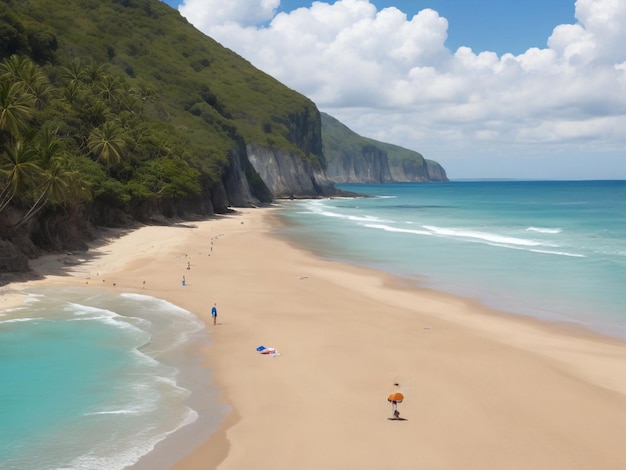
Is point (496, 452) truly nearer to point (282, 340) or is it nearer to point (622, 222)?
point (282, 340)

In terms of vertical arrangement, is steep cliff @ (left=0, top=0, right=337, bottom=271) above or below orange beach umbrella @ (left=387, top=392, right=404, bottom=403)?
above

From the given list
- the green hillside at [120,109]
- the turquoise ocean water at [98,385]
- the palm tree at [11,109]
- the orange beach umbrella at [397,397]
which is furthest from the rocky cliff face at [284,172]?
the orange beach umbrella at [397,397]

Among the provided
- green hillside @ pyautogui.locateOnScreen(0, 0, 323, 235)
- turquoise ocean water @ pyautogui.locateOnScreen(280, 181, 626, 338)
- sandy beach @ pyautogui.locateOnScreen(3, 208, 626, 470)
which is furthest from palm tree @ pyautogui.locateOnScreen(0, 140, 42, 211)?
turquoise ocean water @ pyautogui.locateOnScreen(280, 181, 626, 338)

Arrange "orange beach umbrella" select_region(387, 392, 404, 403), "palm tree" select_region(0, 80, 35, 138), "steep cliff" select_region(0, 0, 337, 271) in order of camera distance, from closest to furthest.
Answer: "orange beach umbrella" select_region(387, 392, 404, 403), "palm tree" select_region(0, 80, 35, 138), "steep cliff" select_region(0, 0, 337, 271)

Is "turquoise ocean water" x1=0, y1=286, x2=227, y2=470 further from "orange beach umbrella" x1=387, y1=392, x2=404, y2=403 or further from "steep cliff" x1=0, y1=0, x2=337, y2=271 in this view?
"steep cliff" x1=0, y1=0, x2=337, y2=271

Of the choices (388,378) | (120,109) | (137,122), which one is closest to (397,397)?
(388,378)

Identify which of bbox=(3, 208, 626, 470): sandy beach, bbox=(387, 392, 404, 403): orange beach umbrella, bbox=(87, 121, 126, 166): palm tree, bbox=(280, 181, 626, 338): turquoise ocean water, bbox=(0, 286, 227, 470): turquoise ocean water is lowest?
bbox=(280, 181, 626, 338): turquoise ocean water
